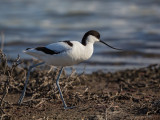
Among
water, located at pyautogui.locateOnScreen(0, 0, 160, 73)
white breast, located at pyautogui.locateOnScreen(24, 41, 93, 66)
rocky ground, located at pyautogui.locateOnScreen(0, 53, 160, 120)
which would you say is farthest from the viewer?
water, located at pyautogui.locateOnScreen(0, 0, 160, 73)

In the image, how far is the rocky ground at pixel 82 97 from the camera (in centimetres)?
428

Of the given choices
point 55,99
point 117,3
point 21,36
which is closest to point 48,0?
point 117,3

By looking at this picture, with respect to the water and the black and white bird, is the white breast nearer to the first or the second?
the black and white bird

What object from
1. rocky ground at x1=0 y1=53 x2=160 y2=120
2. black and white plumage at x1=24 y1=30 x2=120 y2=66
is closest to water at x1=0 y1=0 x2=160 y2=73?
rocky ground at x1=0 y1=53 x2=160 y2=120

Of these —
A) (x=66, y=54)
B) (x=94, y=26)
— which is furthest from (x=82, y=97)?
(x=94, y=26)

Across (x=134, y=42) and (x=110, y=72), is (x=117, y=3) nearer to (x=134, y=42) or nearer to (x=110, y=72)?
(x=134, y=42)

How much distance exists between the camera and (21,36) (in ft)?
39.7

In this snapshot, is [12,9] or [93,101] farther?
[12,9]

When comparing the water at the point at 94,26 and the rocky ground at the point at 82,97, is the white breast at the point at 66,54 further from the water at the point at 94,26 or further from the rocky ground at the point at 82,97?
the water at the point at 94,26

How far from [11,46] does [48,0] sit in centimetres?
808

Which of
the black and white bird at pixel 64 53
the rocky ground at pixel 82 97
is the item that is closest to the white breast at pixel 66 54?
the black and white bird at pixel 64 53

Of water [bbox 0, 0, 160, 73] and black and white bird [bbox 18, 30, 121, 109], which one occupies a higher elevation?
water [bbox 0, 0, 160, 73]

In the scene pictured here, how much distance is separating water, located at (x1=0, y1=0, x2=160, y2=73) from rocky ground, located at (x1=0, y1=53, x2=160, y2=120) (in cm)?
152

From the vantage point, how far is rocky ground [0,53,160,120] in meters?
4.28
